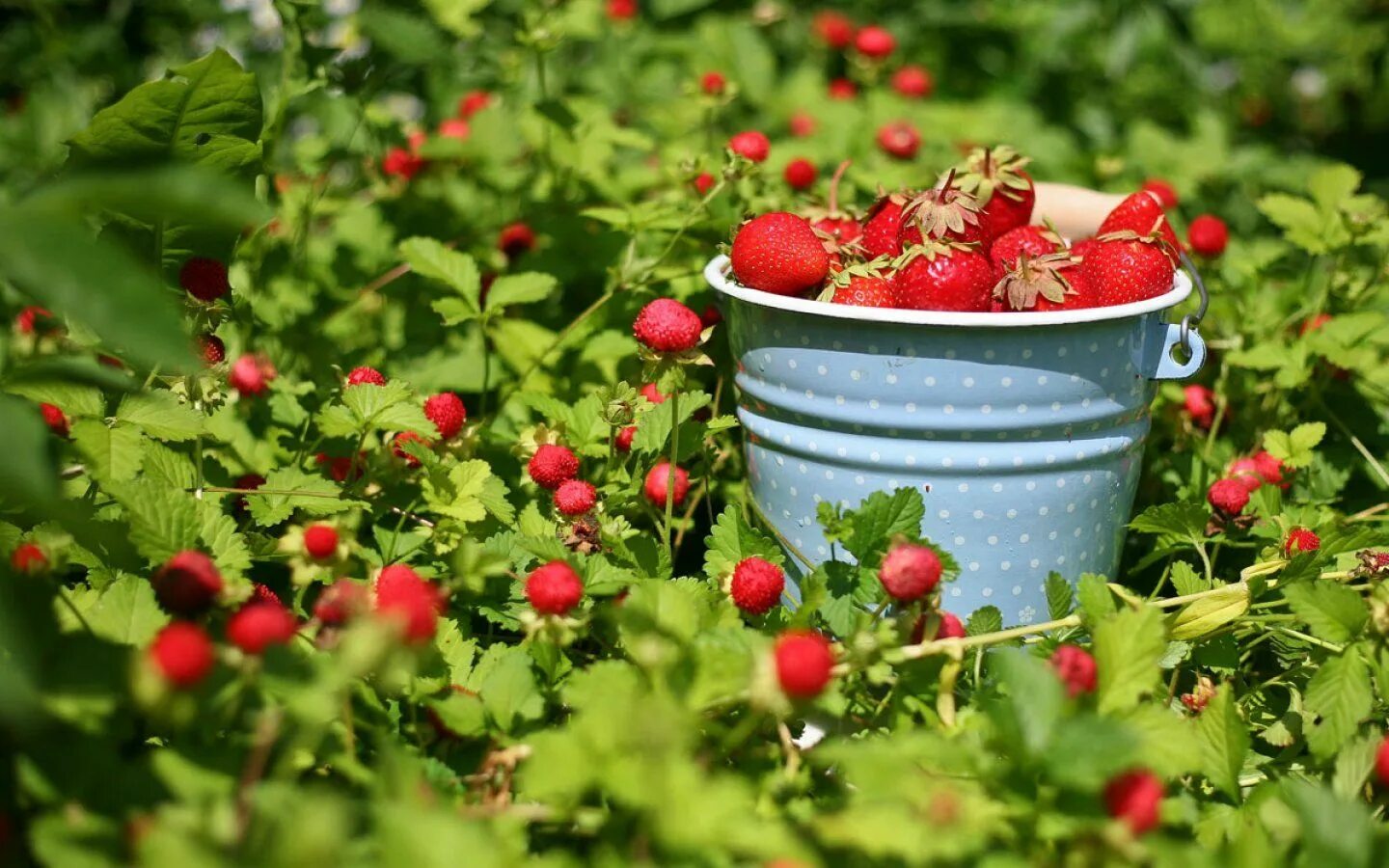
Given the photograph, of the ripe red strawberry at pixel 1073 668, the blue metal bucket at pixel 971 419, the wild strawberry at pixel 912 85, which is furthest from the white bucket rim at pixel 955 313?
the wild strawberry at pixel 912 85

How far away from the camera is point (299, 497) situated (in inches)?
62.0

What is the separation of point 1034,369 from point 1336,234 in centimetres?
102

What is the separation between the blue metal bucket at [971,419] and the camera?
4.69 feet

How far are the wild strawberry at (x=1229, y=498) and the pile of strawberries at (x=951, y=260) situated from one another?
33cm

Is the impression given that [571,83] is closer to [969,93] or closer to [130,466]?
[969,93]

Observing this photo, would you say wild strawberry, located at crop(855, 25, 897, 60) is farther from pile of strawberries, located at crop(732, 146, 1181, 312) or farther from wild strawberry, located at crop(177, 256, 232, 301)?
wild strawberry, located at crop(177, 256, 232, 301)

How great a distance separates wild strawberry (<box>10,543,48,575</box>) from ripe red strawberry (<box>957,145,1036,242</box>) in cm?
125

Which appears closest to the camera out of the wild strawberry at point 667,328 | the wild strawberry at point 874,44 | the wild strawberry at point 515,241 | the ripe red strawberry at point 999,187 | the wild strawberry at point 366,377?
the wild strawberry at point 667,328

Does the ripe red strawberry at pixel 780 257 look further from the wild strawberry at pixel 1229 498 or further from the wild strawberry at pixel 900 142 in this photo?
the wild strawberry at pixel 900 142

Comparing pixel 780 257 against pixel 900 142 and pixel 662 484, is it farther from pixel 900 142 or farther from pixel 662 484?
pixel 900 142

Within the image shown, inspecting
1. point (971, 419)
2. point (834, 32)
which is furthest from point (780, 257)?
→ point (834, 32)

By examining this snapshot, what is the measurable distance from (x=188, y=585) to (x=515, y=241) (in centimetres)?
134

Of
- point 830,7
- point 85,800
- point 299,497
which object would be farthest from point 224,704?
point 830,7

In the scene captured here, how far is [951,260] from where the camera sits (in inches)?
59.0
